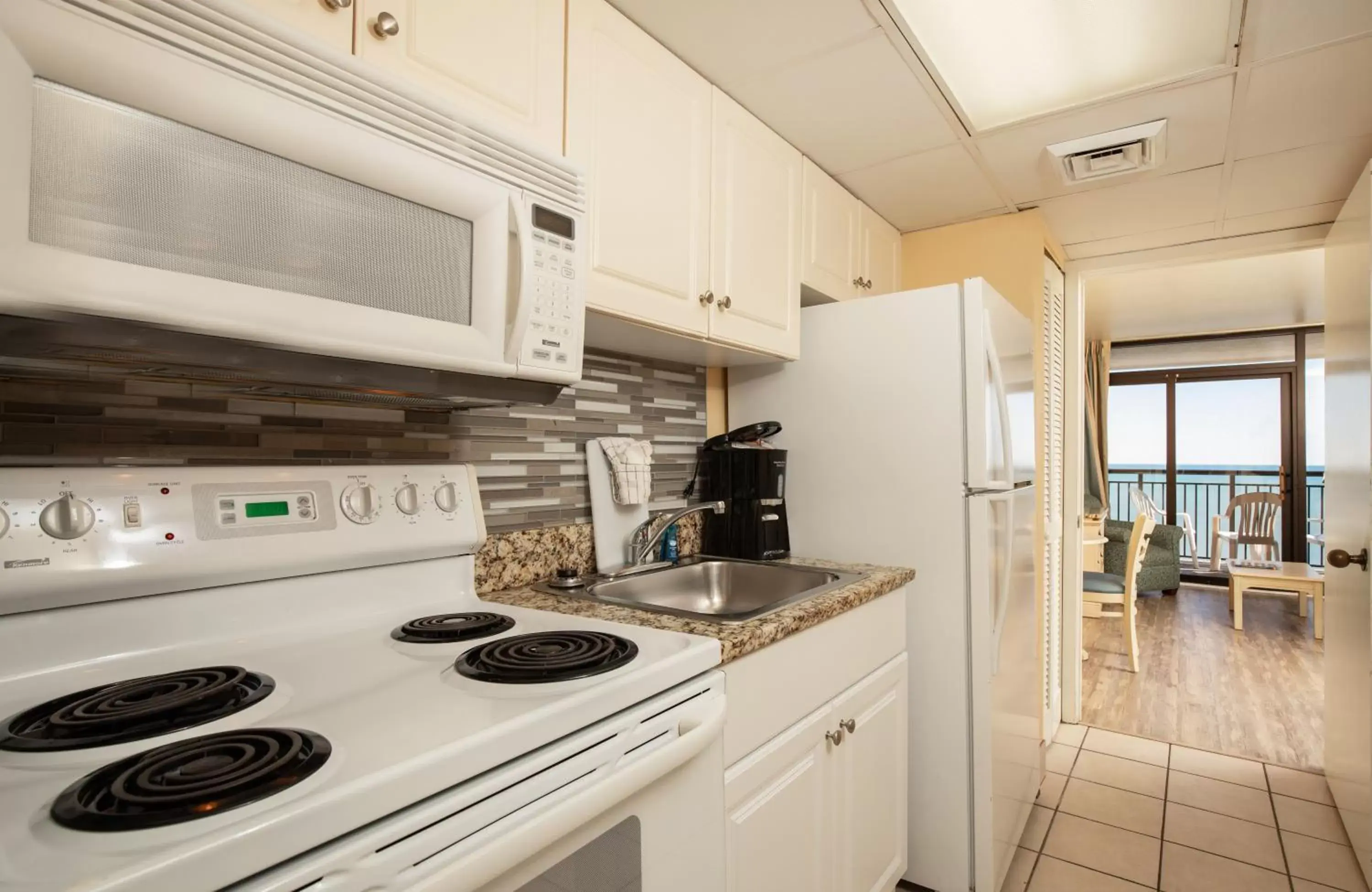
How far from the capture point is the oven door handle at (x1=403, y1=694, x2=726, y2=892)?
65 cm

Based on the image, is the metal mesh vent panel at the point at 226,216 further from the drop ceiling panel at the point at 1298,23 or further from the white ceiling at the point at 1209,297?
the white ceiling at the point at 1209,297

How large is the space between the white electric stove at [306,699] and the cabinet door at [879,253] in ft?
5.71

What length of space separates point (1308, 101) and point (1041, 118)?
655mm

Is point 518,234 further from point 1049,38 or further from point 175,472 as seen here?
point 1049,38

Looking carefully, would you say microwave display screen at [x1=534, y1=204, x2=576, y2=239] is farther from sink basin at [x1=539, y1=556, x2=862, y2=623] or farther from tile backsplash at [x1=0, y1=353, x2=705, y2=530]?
sink basin at [x1=539, y1=556, x2=862, y2=623]

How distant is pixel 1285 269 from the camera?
173 inches

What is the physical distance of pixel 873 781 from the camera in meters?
1.66

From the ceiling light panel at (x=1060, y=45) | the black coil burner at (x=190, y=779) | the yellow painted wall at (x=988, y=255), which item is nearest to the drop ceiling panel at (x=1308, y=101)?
the ceiling light panel at (x=1060, y=45)

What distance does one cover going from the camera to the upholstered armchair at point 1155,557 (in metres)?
5.98

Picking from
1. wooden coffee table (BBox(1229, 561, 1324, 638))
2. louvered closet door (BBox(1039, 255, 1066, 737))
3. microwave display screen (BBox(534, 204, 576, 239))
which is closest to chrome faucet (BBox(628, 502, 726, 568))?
microwave display screen (BBox(534, 204, 576, 239))

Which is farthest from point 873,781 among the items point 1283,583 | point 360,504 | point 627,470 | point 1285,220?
point 1283,583

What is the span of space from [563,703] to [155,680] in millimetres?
491

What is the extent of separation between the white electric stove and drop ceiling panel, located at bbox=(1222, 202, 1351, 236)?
2970 mm

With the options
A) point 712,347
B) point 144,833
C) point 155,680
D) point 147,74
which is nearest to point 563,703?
point 144,833
